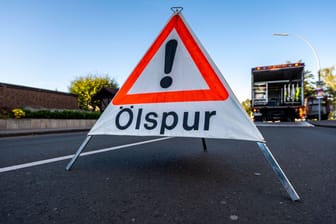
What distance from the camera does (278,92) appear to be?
13.7 m

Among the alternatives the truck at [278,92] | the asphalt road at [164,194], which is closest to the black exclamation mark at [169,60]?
the asphalt road at [164,194]

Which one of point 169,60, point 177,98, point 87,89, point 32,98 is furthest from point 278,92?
point 87,89

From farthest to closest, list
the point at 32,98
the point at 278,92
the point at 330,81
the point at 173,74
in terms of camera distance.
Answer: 1. the point at 330,81
2. the point at 32,98
3. the point at 278,92
4. the point at 173,74

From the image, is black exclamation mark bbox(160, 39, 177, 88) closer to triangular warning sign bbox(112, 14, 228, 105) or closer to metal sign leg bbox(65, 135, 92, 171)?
triangular warning sign bbox(112, 14, 228, 105)

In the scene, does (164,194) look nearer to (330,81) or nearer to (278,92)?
(278,92)

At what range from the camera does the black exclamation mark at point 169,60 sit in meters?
1.89

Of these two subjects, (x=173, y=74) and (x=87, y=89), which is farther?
(x=87, y=89)

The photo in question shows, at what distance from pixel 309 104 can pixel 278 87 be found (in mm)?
9598

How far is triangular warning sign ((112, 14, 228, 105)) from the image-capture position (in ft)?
5.69

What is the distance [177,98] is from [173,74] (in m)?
0.27

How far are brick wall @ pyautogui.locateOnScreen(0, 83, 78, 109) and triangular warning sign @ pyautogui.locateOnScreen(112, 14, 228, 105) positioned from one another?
15.9 m

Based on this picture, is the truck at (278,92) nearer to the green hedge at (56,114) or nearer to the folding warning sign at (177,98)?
the folding warning sign at (177,98)

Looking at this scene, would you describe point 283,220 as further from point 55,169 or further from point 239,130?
point 55,169

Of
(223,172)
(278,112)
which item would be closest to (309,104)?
(278,112)
